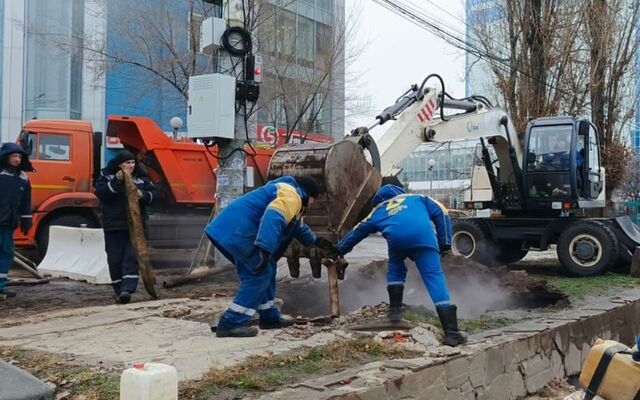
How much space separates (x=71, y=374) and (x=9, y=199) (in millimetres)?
4012

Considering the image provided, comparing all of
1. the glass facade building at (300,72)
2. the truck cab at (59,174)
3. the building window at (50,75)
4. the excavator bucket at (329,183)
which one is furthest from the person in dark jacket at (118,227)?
the building window at (50,75)

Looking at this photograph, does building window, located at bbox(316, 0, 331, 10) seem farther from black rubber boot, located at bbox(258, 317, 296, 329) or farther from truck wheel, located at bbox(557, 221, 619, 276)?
black rubber boot, located at bbox(258, 317, 296, 329)

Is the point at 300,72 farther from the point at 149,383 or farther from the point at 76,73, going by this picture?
the point at 149,383

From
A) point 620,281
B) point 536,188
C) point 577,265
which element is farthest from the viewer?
point 536,188

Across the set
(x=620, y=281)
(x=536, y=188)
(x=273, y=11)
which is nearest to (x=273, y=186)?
(x=620, y=281)

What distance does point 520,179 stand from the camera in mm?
10812

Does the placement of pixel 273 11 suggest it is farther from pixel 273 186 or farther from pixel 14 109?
pixel 273 186

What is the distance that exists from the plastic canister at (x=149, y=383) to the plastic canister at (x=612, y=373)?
7.75 ft

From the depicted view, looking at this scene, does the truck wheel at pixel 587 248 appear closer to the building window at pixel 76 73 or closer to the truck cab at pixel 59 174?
the truck cab at pixel 59 174

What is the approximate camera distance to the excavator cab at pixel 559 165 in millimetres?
10289

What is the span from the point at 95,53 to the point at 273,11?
16.4 ft

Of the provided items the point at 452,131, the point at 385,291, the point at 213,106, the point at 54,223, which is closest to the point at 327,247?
the point at 385,291

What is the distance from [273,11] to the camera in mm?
16484

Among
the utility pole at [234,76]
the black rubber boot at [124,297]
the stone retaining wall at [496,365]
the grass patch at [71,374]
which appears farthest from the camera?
the utility pole at [234,76]
